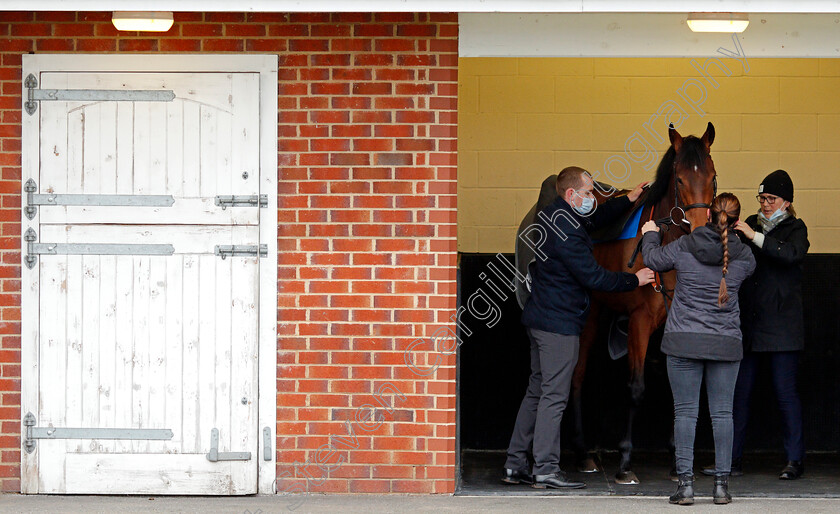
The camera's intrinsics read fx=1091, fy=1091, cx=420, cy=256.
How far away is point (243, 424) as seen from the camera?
625cm

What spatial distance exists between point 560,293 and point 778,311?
1471 mm

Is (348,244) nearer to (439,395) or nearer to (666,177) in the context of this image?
(439,395)

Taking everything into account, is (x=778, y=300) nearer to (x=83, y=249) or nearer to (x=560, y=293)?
(x=560, y=293)

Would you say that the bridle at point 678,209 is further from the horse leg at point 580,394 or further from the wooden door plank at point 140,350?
the wooden door plank at point 140,350

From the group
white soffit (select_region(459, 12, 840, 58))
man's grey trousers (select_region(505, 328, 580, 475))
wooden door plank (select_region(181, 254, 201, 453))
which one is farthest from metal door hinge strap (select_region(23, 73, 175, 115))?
man's grey trousers (select_region(505, 328, 580, 475))

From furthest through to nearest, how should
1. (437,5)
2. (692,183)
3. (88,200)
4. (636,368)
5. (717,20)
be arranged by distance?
1. (636,368)
2. (88,200)
3. (692,183)
4. (717,20)
5. (437,5)

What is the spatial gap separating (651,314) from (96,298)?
3.33m

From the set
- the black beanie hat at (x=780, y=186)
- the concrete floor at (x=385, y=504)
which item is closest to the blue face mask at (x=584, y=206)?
the black beanie hat at (x=780, y=186)

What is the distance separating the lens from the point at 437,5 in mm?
5344

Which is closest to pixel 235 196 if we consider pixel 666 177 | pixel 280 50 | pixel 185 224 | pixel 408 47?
pixel 185 224

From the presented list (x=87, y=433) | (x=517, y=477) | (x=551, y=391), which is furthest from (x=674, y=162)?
(x=87, y=433)

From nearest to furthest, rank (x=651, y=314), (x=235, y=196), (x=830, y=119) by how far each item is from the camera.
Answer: (x=235, y=196)
(x=651, y=314)
(x=830, y=119)

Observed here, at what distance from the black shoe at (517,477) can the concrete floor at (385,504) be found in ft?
1.02

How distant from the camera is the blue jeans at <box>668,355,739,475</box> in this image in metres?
5.95
